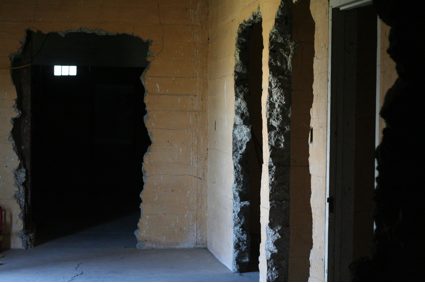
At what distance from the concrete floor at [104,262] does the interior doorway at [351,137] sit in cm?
123

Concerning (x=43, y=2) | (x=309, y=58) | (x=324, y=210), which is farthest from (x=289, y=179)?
(x=43, y=2)

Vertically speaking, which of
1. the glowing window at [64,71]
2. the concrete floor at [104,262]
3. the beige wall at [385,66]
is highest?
the glowing window at [64,71]

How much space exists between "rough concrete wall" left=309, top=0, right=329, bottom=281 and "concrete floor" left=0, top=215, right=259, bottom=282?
1056 mm

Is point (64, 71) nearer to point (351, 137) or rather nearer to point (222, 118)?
point (222, 118)

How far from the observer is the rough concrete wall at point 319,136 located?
2.63 metres

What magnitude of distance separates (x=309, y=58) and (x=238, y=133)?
1.13 meters

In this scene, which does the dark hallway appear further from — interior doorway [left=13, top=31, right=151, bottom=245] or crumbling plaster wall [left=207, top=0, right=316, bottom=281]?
crumbling plaster wall [left=207, top=0, right=316, bottom=281]

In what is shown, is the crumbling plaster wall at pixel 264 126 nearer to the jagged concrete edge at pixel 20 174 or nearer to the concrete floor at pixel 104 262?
the concrete floor at pixel 104 262

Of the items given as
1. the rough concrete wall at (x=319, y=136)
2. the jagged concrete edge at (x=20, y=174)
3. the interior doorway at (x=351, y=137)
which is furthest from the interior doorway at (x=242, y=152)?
the jagged concrete edge at (x=20, y=174)

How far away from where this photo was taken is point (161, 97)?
15.7 feet

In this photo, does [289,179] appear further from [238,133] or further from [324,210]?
[238,133]

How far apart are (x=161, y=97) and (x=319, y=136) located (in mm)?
2465

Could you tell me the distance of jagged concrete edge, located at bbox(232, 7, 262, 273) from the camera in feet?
12.7

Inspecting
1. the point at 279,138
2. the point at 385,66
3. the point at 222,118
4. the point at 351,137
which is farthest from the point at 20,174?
the point at 385,66
